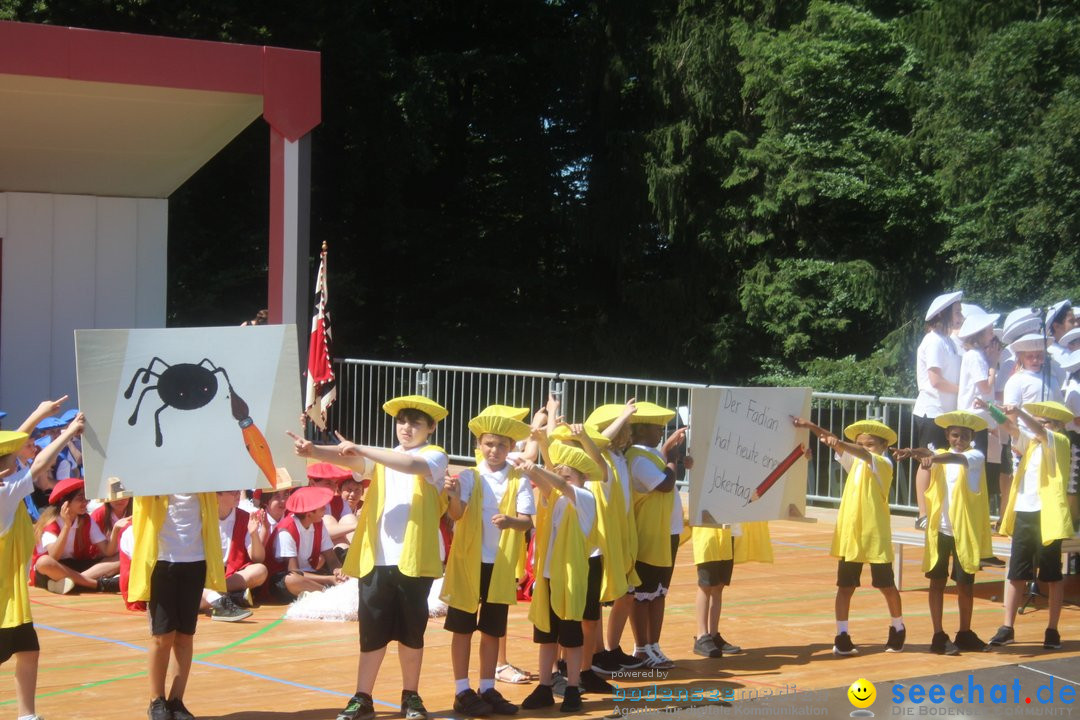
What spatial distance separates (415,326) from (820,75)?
33.2 ft

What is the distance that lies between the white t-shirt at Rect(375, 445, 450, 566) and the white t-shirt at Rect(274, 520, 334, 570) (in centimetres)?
367

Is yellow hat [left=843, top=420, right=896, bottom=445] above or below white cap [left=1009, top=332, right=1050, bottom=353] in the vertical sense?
below

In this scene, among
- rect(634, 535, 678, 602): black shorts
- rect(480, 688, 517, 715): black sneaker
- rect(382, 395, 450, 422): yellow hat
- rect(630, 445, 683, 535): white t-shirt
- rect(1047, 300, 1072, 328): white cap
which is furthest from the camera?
rect(1047, 300, 1072, 328): white cap

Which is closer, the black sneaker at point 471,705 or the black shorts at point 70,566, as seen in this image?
the black sneaker at point 471,705

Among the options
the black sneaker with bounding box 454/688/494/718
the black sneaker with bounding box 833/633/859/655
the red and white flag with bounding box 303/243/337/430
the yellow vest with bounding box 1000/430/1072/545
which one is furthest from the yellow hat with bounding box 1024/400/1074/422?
the red and white flag with bounding box 303/243/337/430

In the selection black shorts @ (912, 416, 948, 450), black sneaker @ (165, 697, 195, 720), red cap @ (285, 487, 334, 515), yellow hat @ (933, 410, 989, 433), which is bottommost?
black sneaker @ (165, 697, 195, 720)

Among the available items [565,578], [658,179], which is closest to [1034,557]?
[565,578]

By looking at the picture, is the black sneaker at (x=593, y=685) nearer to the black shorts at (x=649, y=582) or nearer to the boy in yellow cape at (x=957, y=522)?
the black shorts at (x=649, y=582)

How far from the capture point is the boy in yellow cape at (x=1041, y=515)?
8641 millimetres

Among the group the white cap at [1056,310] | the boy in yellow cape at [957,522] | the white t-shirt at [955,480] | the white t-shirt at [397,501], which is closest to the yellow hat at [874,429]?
the boy in yellow cape at [957,522]

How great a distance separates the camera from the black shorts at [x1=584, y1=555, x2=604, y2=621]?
702cm

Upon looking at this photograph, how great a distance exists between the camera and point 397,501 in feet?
21.3

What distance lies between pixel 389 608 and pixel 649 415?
2067 millimetres

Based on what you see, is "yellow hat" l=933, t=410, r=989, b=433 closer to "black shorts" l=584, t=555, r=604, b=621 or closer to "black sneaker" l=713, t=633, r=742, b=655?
"black sneaker" l=713, t=633, r=742, b=655
